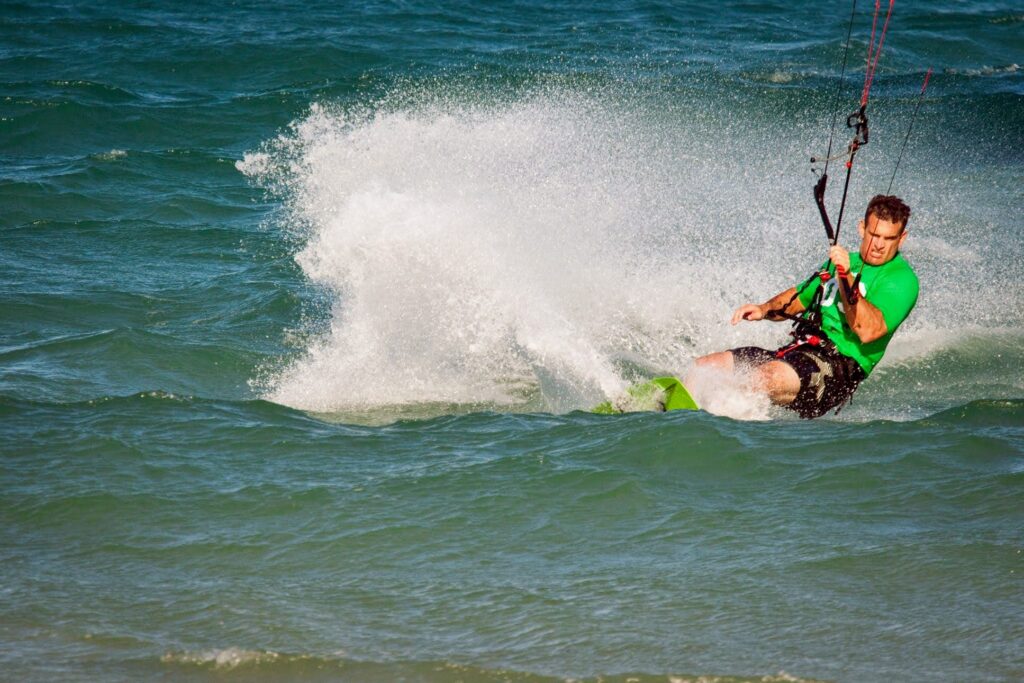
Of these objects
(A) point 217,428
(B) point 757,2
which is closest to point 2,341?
(A) point 217,428

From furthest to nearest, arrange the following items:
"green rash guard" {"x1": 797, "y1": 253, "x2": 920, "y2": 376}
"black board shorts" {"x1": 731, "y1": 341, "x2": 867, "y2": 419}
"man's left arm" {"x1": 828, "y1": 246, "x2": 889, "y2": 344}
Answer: "black board shorts" {"x1": 731, "y1": 341, "x2": 867, "y2": 419} → "green rash guard" {"x1": 797, "y1": 253, "x2": 920, "y2": 376} → "man's left arm" {"x1": 828, "y1": 246, "x2": 889, "y2": 344}

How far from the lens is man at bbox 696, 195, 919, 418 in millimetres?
6469

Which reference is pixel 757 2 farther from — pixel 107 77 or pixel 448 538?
pixel 448 538

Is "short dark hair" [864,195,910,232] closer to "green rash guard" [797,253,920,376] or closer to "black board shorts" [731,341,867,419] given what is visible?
"green rash guard" [797,253,920,376]

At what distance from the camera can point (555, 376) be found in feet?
25.5

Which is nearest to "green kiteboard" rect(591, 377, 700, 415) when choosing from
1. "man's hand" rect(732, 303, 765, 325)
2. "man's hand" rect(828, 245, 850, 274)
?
"man's hand" rect(732, 303, 765, 325)

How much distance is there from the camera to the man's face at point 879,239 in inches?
255

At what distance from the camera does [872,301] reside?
6602mm

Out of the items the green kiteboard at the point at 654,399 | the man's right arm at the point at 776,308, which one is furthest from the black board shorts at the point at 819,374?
the green kiteboard at the point at 654,399

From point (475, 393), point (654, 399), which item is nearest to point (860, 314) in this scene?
point (654, 399)

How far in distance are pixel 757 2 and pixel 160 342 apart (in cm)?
2089

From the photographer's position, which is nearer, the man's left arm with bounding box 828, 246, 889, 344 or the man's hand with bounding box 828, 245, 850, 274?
the man's hand with bounding box 828, 245, 850, 274

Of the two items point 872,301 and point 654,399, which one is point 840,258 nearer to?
point 872,301

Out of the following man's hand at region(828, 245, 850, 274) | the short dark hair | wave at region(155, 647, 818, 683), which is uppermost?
the short dark hair
